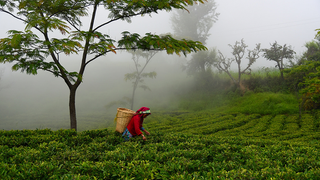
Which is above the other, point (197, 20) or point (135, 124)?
point (197, 20)

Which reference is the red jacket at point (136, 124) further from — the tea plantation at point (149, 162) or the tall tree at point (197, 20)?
the tall tree at point (197, 20)

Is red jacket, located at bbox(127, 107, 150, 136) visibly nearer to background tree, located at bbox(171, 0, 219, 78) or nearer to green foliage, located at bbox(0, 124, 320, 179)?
green foliage, located at bbox(0, 124, 320, 179)

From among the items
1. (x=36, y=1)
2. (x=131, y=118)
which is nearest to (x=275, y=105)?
(x=131, y=118)

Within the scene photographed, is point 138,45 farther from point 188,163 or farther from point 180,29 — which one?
point 180,29

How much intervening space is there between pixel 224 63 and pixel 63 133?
18.3m

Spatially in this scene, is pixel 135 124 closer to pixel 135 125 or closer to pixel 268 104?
pixel 135 125

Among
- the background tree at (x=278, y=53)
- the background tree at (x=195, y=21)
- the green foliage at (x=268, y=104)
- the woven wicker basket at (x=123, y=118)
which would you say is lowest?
the green foliage at (x=268, y=104)

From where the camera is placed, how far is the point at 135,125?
443 cm

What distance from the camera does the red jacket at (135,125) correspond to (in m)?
4.39

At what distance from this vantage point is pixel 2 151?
3514 mm

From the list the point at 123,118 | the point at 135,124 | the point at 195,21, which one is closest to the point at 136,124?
the point at 135,124

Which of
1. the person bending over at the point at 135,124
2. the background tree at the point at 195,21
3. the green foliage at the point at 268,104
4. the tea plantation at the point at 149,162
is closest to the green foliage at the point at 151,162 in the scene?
the tea plantation at the point at 149,162

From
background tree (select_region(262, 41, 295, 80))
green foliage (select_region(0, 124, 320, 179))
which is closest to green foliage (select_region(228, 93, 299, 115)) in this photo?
background tree (select_region(262, 41, 295, 80))

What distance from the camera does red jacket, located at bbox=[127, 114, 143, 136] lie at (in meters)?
4.39
